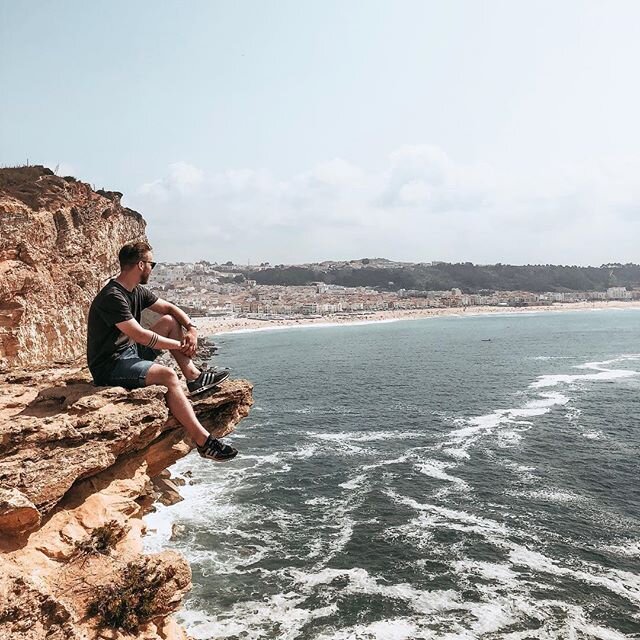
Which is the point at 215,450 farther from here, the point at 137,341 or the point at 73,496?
the point at 73,496

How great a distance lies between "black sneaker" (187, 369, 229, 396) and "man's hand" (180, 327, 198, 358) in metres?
0.80

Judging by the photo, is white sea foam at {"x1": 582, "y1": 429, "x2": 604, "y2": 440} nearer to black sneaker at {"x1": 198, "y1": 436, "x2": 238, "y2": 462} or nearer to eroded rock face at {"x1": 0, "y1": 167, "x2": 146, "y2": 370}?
black sneaker at {"x1": 198, "y1": 436, "x2": 238, "y2": 462}

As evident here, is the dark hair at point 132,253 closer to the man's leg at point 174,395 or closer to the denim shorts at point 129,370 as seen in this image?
the denim shorts at point 129,370

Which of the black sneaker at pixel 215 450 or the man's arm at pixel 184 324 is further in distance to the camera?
the man's arm at pixel 184 324

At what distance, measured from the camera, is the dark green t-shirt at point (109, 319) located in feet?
24.6

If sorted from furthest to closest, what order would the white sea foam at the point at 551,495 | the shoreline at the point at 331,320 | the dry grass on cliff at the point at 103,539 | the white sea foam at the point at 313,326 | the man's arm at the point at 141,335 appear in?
the shoreline at the point at 331,320 → the white sea foam at the point at 313,326 → the white sea foam at the point at 551,495 → the man's arm at the point at 141,335 → the dry grass on cliff at the point at 103,539

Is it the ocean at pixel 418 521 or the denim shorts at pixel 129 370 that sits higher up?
the denim shorts at pixel 129 370

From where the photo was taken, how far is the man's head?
794 cm

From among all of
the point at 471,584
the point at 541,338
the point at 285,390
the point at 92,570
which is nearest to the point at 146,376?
the point at 92,570

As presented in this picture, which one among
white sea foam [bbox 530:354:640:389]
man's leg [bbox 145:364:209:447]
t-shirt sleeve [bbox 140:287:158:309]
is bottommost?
white sea foam [bbox 530:354:640:389]

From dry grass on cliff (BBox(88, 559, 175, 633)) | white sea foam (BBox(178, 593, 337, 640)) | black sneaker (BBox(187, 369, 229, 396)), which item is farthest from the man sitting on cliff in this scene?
white sea foam (BBox(178, 593, 337, 640))

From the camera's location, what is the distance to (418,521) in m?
20.6

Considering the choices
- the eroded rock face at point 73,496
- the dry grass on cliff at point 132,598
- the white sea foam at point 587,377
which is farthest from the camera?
the white sea foam at point 587,377

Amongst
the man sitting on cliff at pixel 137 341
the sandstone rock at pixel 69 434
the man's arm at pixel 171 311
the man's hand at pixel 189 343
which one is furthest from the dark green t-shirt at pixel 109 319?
the man's hand at pixel 189 343
